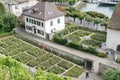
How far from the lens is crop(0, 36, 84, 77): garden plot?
133 feet

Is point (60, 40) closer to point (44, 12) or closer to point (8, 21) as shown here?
point (44, 12)

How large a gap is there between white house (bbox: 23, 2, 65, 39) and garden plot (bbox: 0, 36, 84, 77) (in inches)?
191

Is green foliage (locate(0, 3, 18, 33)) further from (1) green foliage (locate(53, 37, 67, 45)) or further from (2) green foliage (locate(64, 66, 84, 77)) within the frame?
(2) green foliage (locate(64, 66, 84, 77))

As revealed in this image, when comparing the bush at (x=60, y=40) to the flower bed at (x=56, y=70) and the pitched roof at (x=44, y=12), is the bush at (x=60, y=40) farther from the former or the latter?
the flower bed at (x=56, y=70)

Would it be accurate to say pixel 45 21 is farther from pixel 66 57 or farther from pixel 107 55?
pixel 107 55

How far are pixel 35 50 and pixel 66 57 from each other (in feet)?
22.6

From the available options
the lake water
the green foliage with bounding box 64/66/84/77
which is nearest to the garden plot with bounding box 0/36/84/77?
the green foliage with bounding box 64/66/84/77

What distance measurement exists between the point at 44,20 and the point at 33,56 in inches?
377

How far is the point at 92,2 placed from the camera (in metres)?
94.9

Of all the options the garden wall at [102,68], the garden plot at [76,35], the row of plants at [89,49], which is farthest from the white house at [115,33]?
the garden wall at [102,68]

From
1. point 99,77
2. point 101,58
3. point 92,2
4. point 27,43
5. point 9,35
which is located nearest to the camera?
point 99,77

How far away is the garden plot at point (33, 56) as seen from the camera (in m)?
40.4

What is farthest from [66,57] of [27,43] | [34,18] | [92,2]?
[92,2]

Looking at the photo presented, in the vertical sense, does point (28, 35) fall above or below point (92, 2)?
below
